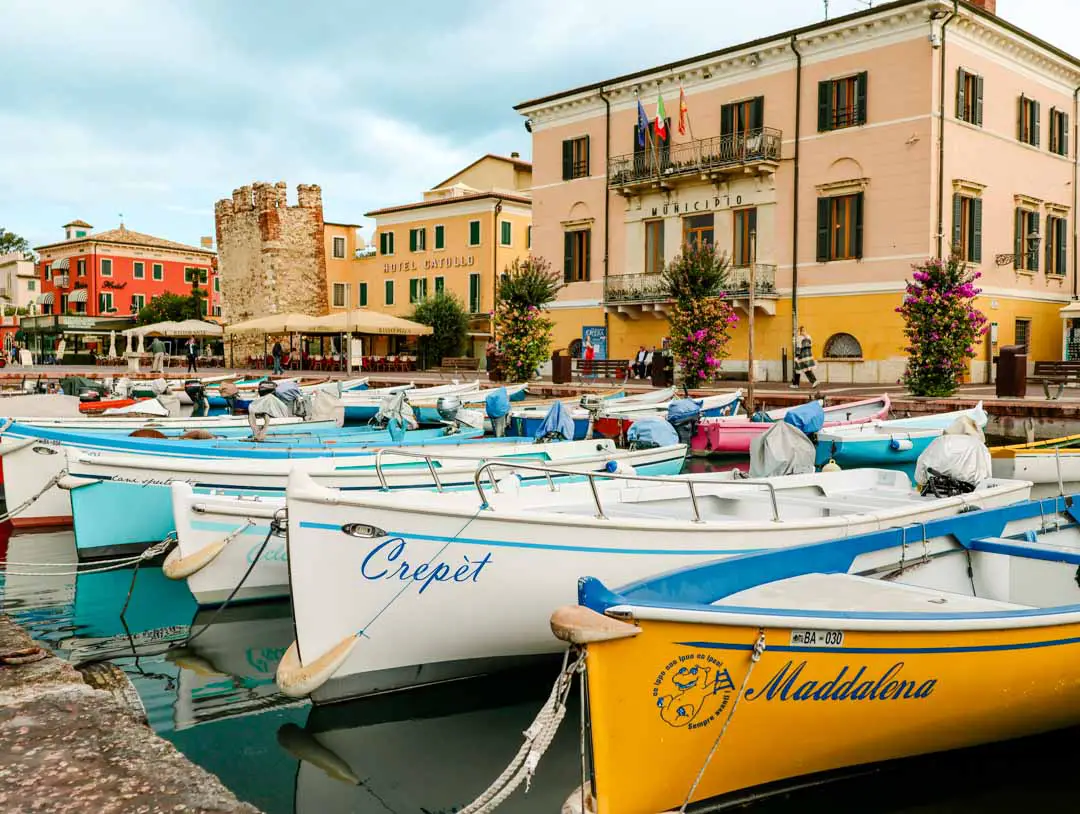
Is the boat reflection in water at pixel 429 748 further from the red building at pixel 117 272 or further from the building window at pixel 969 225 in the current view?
the red building at pixel 117 272

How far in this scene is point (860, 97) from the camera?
95.3ft

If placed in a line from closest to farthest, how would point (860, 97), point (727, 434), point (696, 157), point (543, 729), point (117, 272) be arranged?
point (543, 729)
point (727, 434)
point (860, 97)
point (696, 157)
point (117, 272)

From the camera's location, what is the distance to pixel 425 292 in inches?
1928

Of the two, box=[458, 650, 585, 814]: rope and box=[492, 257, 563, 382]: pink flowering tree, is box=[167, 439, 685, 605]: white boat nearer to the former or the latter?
box=[458, 650, 585, 814]: rope

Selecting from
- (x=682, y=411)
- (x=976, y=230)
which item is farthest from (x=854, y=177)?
(x=682, y=411)

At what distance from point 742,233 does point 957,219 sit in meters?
A: 6.81

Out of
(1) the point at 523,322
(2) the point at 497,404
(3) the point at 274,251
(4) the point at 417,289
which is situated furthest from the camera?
(3) the point at 274,251

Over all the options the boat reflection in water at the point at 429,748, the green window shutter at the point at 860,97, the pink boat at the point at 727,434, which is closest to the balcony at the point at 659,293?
the green window shutter at the point at 860,97

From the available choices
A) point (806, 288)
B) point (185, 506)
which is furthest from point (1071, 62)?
point (185, 506)

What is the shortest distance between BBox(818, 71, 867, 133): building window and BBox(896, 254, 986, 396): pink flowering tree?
31.2 feet

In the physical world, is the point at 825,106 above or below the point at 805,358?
above

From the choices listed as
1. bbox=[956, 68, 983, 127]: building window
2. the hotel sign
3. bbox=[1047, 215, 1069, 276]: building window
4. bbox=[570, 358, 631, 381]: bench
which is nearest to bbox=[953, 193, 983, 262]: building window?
bbox=[956, 68, 983, 127]: building window

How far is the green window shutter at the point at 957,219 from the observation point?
1121 inches

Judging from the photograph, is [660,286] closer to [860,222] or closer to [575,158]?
[860,222]
